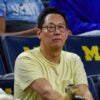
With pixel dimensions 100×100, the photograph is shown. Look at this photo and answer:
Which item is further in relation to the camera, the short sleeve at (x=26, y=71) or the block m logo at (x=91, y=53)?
the block m logo at (x=91, y=53)

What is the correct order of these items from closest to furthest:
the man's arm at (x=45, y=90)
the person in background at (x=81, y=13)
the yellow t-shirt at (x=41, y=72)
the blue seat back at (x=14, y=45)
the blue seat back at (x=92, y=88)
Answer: the man's arm at (x=45, y=90), the yellow t-shirt at (x=41, y=72), the blue seat back at (x=92, y=88), the blue seat back at (x=14, y=45), the person in background at (x=81, y=13)

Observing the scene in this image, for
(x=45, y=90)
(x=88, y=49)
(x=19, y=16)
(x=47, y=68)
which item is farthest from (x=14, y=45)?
(x=45, y=90)

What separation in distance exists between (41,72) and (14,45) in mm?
1055

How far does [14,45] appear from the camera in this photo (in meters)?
4.66

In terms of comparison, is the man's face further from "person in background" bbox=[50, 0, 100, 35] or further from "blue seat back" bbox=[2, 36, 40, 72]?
"person in background" bbox=[50, 0, 100, 35]

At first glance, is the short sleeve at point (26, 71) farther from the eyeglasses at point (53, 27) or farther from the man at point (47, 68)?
the eyeglasses at point (53, 27)

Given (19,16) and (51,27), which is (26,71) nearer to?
(51,27)

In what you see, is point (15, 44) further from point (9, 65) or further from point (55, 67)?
point (55, 67)

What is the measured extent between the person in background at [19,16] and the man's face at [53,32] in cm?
127

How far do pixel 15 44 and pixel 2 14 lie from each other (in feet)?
1.69

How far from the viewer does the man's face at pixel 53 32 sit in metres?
3.67

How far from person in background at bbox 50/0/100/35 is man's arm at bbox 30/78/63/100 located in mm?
1720

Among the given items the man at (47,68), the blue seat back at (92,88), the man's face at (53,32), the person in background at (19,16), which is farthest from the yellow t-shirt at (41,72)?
the person in background at (19,16)

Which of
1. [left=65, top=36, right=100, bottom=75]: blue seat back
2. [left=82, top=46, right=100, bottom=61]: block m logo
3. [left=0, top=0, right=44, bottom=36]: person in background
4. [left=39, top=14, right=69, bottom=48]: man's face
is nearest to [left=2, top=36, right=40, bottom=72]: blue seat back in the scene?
[left=0, top=0, right=44, bottom=36]: person in background
